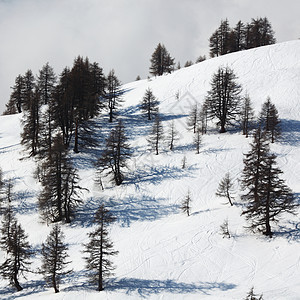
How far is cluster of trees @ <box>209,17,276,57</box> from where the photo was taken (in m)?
76.2

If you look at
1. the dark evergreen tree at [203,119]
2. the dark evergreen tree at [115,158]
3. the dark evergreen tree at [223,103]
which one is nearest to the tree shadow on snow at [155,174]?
the dark evergreen tree at [115,158]

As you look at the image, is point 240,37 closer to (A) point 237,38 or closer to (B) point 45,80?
(A) point 237,38

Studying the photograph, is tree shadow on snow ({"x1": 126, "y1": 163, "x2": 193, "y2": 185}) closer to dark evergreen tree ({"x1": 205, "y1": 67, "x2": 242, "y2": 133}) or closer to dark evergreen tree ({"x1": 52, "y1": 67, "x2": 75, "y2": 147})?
dark evergreen tree ({"x1": 52, "y1": 67, "x2": 75, "y2": 147})

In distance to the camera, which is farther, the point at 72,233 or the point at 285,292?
the point at 72,233

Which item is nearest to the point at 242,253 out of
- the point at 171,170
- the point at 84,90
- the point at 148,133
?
the point at 171,170

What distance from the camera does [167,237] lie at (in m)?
22.4

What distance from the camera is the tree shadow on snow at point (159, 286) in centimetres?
1647

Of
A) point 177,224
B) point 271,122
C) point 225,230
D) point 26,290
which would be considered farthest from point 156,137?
point 26,290

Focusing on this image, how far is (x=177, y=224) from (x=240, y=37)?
7545cm

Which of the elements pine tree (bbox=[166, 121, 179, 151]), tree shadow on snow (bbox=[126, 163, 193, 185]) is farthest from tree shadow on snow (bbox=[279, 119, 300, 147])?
tree shadow on snow (bbox=[126, 163, 193, 185])

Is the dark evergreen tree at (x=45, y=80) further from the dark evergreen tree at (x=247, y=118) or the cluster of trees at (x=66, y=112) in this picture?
the dark evergreen tree at (x=247, y=118)

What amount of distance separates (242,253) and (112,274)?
419 inches

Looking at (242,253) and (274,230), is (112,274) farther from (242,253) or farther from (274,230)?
(274,230)

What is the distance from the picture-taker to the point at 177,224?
24.1 meters
